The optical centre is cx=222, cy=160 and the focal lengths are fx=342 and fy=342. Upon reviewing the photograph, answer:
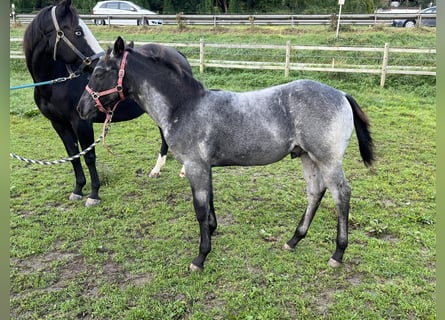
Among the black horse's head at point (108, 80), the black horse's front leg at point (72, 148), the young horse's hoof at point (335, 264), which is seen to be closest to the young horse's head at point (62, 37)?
the black horse's front leg at point (72, 148)

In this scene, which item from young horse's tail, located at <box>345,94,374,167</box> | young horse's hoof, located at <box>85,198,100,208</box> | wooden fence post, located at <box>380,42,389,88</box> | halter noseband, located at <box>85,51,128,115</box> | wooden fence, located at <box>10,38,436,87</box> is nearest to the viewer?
halter noseband, located at <box>85,51,128,115</box>

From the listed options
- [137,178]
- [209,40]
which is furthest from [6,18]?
[209,40]

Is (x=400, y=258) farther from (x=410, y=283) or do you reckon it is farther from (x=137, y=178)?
(x=137, y=178)

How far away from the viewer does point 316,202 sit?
344cm

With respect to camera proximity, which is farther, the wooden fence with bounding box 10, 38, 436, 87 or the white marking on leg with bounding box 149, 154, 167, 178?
the wooden fence with bounding box 10, 38, 436, 87

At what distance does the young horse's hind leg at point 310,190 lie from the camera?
11.0ft

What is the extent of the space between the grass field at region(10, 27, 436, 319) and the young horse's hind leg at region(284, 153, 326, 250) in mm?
122

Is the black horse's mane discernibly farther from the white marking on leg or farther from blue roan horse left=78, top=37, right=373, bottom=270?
the white marking on leg

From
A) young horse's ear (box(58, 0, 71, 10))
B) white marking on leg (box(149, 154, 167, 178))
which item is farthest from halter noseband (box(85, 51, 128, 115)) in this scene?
white marking on leg (box(149, 154, 167, 178))

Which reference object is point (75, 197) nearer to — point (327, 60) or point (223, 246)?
point (223, 246)

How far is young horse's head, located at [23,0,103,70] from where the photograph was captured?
12.8 feet

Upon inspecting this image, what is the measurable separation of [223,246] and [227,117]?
1.42 metres

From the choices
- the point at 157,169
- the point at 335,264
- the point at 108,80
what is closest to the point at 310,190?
the point at 335,264

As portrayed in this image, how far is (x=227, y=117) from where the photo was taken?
3020 mm
